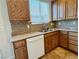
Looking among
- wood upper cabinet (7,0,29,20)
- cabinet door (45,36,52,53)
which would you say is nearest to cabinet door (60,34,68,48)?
cabinet door (45,36,52,53)

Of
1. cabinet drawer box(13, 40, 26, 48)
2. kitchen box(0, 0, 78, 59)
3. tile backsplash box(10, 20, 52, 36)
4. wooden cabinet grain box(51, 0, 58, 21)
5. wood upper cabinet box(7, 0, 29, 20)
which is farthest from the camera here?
wooden cabinet grain box(51, 0, 58, 21)

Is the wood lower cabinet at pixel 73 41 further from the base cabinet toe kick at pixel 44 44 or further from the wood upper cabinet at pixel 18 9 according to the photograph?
the wood upper cabinet at pixel 18 9

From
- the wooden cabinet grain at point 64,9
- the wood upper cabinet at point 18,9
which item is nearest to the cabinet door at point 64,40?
the wooden cabinet grain at point 64,9

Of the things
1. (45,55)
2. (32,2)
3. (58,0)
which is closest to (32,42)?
(45,55)

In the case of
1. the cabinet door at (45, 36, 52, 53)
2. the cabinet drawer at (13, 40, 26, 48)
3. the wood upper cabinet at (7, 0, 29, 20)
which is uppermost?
the wood upper cabinet at (7, 0, 29, 20)

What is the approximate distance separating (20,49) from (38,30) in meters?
1.50

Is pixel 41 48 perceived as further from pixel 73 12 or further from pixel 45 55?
pixel 73 12

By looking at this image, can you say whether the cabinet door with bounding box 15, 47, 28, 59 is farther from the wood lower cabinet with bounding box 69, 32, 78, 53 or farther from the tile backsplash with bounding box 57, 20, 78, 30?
the tile backsplash with bounding box 57, 20, 78, 30

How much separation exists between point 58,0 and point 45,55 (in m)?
2.51

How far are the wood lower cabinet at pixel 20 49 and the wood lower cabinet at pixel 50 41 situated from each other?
1.00 metres

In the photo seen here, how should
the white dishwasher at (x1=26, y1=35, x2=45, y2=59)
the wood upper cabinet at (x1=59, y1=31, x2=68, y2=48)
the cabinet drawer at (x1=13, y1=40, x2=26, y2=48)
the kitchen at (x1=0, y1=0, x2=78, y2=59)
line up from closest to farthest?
the kitchen at (x1=0, y1=0, x2=78, y2=59) → the cabinet drawer at (x1=13, y1=40, x2=26, y2=48) → the white dishwasher at (x1=26, y1=35, x2=45, y2=59) → the wood upper cabinet at (x1=59, y1=31, x2=68, y2=48)

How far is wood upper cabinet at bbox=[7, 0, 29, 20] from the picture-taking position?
207cm

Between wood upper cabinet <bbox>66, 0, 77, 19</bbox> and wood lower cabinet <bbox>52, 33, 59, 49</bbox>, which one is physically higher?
wood upper cabinet <bbox>66, 0, 77, 19</bbox>

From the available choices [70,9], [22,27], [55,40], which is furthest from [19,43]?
[70,9]
